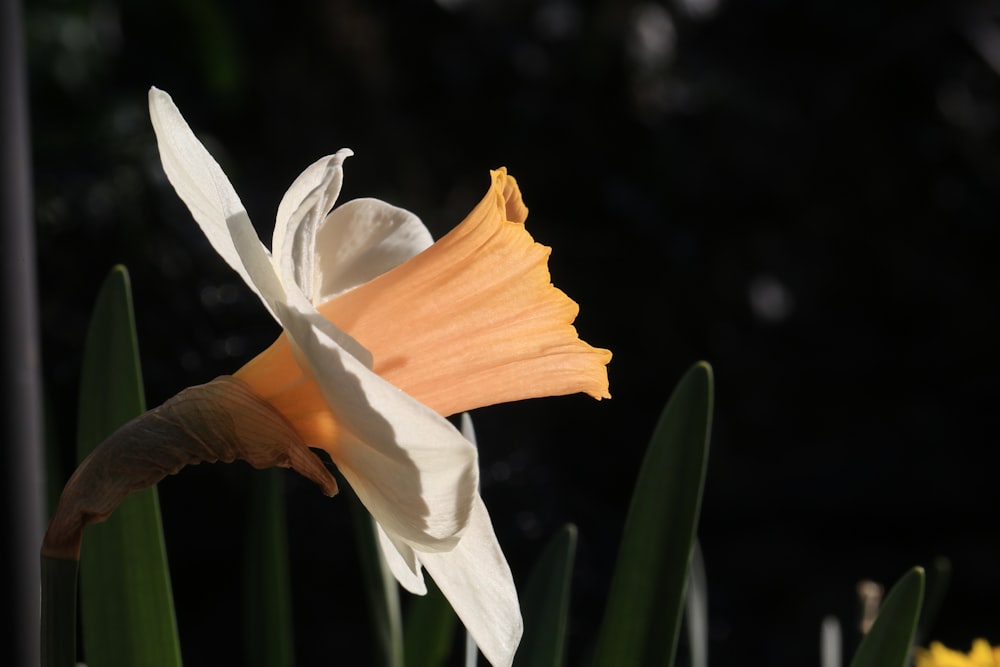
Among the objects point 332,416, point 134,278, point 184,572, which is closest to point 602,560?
point 184,572

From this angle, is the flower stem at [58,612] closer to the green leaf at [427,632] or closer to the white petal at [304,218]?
the white petal at [304,218]

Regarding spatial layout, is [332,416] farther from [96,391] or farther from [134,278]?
[134,278]

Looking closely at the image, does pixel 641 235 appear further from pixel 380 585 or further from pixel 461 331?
pixel 461 331

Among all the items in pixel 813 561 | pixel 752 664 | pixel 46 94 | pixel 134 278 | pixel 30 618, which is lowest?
pixel 752 664

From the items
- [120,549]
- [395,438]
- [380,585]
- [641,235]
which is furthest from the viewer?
[641,235]

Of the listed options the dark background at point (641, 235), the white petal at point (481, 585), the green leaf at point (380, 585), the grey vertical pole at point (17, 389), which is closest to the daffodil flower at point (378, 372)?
the white petal at point (481, 585)

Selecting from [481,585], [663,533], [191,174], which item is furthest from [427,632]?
[191,174]
